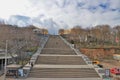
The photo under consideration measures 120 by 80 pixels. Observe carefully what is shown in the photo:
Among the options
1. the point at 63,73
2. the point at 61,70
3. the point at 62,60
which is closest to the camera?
the point at 63,73

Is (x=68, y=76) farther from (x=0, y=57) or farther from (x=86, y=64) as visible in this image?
(x=0, y=57)

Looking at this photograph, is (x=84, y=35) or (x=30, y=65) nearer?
(x=30, y=65)

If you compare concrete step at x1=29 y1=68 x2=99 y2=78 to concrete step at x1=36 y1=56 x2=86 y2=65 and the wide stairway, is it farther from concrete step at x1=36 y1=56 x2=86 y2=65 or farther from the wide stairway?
concrete step at x1=36 y1=56 x2=86 y2=65

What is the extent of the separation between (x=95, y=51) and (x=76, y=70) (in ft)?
101

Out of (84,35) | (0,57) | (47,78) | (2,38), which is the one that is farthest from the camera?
(84,35)

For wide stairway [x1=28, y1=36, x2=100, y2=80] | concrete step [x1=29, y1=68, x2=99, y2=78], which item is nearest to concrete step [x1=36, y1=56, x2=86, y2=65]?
wide stairway [x1=28, y1=36, x2=100, y2=80]

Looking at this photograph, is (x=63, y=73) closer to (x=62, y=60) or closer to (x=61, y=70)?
(x=61, y=70)

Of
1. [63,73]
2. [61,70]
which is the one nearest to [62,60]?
[61,70]

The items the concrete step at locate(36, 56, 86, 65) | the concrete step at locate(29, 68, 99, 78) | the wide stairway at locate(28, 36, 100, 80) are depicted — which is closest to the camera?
the wide stairway at locate(28, 36, 100, 80)

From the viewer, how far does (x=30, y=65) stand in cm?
3422

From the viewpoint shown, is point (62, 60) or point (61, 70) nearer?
point (61, 70)

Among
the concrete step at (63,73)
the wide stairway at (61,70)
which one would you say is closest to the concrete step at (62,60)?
the wide stairway at (61,70)

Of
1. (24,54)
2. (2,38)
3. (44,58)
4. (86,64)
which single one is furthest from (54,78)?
(2,38)

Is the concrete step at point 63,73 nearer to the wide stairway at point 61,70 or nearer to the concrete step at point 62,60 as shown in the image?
the wide stairway at point 61,70
